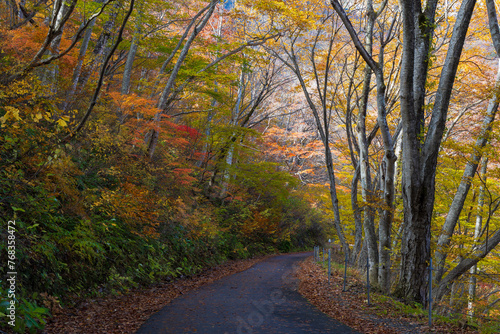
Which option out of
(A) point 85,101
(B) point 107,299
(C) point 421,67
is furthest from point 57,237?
(C) point 421,67

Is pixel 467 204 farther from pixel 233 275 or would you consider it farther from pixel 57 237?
pixel 57 237

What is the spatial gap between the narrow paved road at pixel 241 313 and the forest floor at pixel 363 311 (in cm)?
39

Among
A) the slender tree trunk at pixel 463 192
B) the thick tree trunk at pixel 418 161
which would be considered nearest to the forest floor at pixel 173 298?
the thick tree trunk at pixel 418 161

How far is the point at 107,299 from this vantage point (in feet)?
21.9

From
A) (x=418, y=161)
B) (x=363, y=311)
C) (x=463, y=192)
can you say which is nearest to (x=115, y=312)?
(x=363, y=311)

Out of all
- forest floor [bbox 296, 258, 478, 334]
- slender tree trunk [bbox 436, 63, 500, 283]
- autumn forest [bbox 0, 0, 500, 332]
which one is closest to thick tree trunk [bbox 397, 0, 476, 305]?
autumn forest [bbox 0, 0, 500, 332]

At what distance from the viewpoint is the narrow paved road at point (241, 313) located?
19.0 ft

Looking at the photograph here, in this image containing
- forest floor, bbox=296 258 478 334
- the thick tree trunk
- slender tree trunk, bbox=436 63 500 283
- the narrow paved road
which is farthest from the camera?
slender tree trunk, bbox=436 63 500 283

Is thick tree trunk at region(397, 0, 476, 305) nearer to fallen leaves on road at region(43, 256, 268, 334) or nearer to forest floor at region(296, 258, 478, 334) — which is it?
forest floor at region(296, 258, 478, 334)

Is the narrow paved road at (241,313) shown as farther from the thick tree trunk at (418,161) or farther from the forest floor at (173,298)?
the thick tree trunk at (418,161)

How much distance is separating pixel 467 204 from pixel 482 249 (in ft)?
18.0

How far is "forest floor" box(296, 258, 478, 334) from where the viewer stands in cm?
604

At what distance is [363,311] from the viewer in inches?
293

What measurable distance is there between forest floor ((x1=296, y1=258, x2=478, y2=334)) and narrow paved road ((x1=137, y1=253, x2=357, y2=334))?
39 cm
